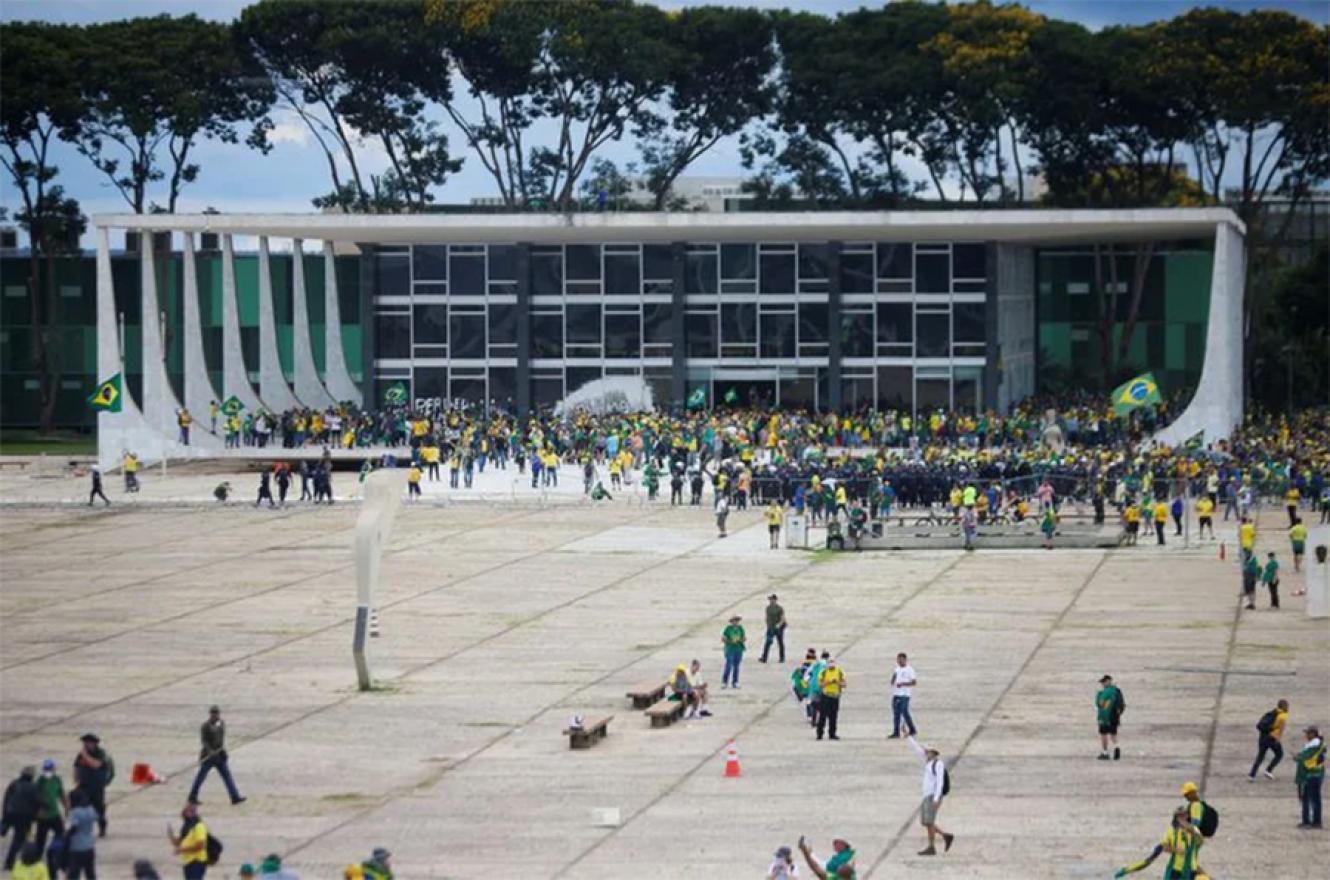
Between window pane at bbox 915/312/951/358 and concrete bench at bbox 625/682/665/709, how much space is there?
164 ft

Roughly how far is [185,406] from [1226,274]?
33.0 metres

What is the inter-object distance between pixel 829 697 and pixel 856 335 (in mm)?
52595

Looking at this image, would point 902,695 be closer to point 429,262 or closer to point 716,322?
point 716,322

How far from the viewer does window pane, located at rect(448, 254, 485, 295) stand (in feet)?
278

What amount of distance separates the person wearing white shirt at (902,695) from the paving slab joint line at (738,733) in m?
Answer: 2.04

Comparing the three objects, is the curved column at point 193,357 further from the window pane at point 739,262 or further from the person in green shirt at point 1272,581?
the person in green shirt at point 1272,581

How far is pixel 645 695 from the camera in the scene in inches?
1351

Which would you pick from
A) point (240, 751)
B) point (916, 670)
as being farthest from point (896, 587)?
point (240, 751)

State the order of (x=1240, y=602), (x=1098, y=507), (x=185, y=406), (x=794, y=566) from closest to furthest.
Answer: (x=1240, y=602) → (x=794, y=566) → (x=1098, y=507) → (x=185, y=406)

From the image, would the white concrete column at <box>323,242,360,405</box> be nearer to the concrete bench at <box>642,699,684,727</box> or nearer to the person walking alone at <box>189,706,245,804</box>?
the concrete bench at <box>642,699,684,727</box>

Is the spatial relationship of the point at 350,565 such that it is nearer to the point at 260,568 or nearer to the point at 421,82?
the point at 260,568

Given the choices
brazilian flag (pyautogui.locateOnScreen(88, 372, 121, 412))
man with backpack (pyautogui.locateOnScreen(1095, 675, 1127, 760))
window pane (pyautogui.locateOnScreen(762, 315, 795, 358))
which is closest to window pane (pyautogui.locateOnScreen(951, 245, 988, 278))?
window pane (pyautogui.locateOnScreen(762, 315, 795, 358))

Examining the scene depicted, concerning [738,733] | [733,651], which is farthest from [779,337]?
[738,733]

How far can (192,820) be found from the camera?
2339 centimetres
